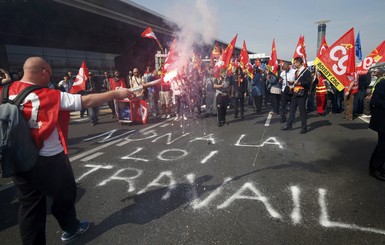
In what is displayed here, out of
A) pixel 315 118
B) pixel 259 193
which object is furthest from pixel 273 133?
pixel 259 193

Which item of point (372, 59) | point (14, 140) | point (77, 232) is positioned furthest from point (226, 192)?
point (372, 59)

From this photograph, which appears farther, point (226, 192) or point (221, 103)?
point (221, 103)

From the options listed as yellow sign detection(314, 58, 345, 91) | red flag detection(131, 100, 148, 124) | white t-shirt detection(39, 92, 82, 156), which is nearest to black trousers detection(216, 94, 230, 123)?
red flag detection(131, 100, 148, 124)

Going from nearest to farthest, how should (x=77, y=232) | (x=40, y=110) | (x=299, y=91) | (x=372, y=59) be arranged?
(x=40, y=110) < (x=77, y=232) < (x=299, y=91) < (x=372, y=59)

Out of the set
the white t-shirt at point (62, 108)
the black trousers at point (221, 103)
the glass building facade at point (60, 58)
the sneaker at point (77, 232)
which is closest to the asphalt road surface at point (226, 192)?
the sneaker at point (77, 232)

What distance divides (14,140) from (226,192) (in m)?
2.59

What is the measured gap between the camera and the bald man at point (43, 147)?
2148mm

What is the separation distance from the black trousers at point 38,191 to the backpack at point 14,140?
5.6 inches

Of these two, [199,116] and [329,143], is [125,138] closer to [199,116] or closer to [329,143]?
[199,116]

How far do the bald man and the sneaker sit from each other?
0.28 metres

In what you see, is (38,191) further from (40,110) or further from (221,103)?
(221,103)

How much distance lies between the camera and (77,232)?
2623 mm

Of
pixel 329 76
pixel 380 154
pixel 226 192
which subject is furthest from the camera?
pixel 329 76

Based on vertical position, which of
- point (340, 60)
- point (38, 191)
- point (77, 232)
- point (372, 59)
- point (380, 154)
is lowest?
point (77, 232)
